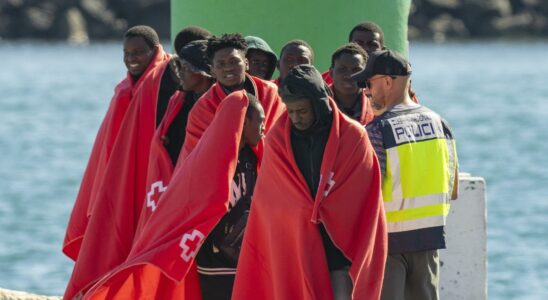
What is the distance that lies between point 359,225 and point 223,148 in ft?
2.73

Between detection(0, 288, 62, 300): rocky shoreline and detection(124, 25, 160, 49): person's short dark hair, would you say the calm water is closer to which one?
detection(0, 288, 62, 300): rocky shoreline

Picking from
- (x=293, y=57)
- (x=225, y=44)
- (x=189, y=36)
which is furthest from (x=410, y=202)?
(x=189, y=36)

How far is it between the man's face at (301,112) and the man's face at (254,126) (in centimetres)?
59

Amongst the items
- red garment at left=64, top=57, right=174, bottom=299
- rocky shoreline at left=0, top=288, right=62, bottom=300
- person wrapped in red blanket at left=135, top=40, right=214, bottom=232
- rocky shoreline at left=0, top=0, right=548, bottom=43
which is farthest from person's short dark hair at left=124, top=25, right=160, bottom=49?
rocky shoreline at left=0, top=0, right=548, bottom=43

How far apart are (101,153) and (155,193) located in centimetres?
105

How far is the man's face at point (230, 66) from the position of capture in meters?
7.33

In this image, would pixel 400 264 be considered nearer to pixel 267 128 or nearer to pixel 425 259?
pixel 425 259

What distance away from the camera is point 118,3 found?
63.8 metres

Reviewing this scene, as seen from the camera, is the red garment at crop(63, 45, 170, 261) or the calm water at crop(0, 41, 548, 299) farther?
the calm water at crop(0, 41, 548, 299)

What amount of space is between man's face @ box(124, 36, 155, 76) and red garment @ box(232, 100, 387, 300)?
204cm

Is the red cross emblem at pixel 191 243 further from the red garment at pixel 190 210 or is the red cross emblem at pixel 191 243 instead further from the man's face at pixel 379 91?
the man's face at pixel 379 91

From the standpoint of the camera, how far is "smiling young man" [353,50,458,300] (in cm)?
686

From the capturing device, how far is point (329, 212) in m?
6.51

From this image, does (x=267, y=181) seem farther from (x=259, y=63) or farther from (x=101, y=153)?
(x=101, y=153)
